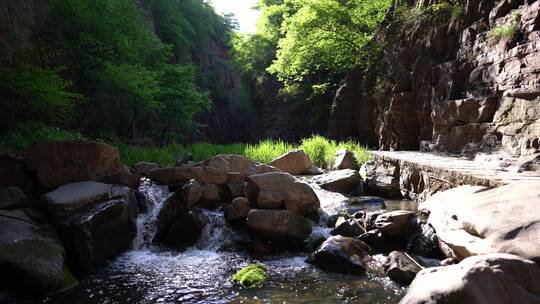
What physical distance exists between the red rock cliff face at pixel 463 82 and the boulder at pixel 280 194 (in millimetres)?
3797

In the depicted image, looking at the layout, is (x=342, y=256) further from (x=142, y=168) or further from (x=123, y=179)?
(x=142, y=168)

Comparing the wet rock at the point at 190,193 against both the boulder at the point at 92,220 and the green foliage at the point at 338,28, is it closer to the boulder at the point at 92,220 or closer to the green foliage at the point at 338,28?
the boulder at the point at 92,220

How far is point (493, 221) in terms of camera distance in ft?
12.1

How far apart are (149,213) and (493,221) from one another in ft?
19.0

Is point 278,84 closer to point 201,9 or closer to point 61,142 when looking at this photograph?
point 201,9

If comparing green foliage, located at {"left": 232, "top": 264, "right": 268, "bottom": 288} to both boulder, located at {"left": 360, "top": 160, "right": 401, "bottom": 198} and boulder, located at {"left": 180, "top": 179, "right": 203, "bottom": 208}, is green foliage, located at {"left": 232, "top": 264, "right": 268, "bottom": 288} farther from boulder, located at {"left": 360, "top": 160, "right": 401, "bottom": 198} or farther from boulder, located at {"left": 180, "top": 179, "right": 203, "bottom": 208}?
boulder, located at {"left": 360, "top": 160, "right": 401, "bottom": 198}

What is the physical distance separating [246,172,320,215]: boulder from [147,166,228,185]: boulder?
1.06 meters

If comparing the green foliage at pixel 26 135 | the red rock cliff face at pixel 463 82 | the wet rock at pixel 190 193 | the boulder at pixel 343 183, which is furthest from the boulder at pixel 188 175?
the red rock cliff face at pixel 463 82

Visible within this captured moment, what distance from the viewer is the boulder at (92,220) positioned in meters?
5.41

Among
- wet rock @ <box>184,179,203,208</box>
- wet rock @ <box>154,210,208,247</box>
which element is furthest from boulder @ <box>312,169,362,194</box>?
wet rock @ <box>154,210,208,247</box>

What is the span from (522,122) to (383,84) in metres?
6.87

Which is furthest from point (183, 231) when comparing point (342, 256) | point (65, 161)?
point (342, 256)

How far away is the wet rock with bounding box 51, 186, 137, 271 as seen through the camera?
540cm

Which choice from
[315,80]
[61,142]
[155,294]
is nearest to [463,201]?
[155,294]
